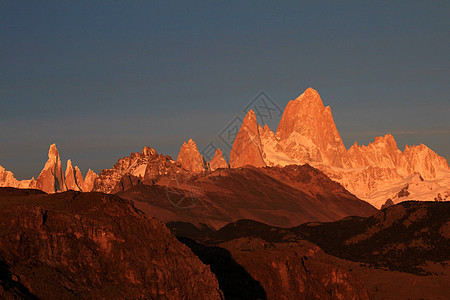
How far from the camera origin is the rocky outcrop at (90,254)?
213ft

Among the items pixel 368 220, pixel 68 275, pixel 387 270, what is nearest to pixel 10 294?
pixel 68 275

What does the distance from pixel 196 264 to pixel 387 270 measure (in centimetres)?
6821

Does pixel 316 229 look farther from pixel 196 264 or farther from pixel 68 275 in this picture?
pixel 68 275

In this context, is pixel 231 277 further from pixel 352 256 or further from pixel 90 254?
pixel 352 256

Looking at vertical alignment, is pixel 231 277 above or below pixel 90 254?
below

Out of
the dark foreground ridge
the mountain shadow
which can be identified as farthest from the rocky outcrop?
the dark foreground ridge

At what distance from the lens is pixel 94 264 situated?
70.1 m

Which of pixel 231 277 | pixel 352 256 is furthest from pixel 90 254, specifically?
pixel 352 256

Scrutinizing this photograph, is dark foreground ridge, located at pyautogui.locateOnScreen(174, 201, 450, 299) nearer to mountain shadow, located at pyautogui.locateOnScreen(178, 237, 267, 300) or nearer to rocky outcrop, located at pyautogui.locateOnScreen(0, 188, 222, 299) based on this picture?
mountain shadow, located at pyautogui.locateOnScreen(178, 237, 267, 300)

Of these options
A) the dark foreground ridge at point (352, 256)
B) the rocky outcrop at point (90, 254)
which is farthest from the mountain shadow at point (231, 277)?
the rocky outcrop at point (90, 254)

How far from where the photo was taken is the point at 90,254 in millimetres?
70750

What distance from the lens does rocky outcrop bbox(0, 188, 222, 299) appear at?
213 ft

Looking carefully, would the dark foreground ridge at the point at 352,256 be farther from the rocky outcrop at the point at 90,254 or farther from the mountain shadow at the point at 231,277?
the rocky outcrop at the point at 90,254

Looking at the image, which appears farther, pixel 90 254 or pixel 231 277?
pixel 231 277
